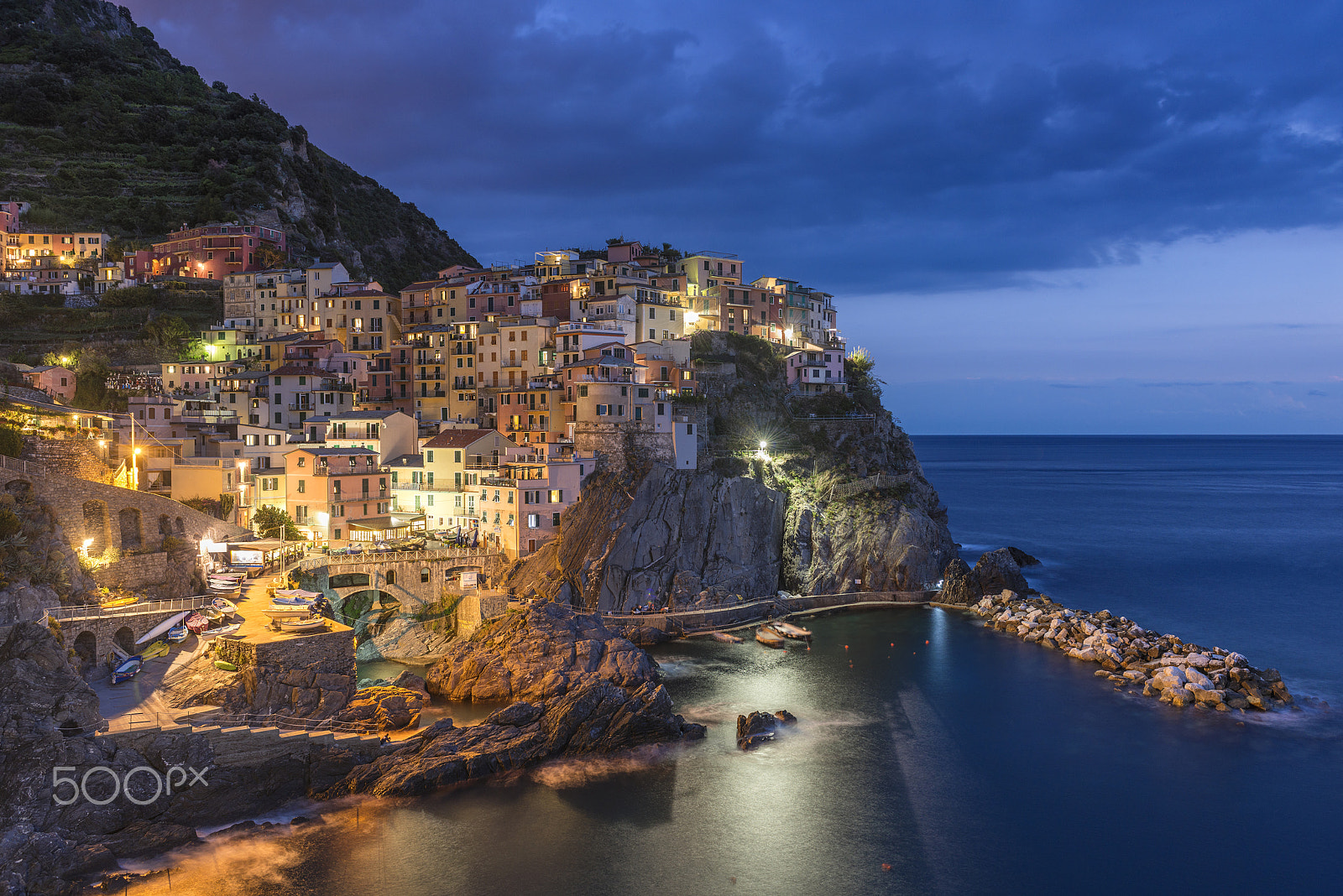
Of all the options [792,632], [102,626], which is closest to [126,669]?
[102,626]

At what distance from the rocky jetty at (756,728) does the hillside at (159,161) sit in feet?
253

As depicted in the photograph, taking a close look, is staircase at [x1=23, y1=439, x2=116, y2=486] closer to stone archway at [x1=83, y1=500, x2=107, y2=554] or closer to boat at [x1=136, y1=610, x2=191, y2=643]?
stone archway at [x1=83, y1=500, x2=107, y2=554]

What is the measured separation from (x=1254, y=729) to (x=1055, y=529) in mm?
55310

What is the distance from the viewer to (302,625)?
3095 centimetres

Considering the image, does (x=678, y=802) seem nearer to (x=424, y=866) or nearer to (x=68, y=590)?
(x=424, y=866)

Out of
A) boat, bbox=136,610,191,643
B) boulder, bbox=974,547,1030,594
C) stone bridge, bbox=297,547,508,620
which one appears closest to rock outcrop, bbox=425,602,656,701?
stone bridge, bbox=297,547,508,620

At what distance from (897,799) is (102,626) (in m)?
26.8

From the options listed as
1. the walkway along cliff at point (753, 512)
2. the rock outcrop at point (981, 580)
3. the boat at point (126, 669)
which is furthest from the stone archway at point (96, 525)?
the rock outcrop at point (981, 580)

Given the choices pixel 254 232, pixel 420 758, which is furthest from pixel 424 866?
pixel 254 232

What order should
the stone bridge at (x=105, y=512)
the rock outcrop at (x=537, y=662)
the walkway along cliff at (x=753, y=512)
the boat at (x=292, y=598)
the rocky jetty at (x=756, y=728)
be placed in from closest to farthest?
1. the rocky jetty at (x=756, y=728)
2. the boat at (x=292, y=598)
3. the stone bridge at (x=105, y=512)
4. the rock outcrop at (x=537, y=662)
5. the walkway along cliff at (x=753, y=512)

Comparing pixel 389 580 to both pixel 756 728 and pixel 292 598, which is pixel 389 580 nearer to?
pixel 292 598

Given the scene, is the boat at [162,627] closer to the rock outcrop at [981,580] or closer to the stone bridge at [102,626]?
the stone bridge at [102,626]

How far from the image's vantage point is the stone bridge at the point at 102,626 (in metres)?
29.3

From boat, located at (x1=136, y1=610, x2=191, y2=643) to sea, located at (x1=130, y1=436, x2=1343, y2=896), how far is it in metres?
9.72
